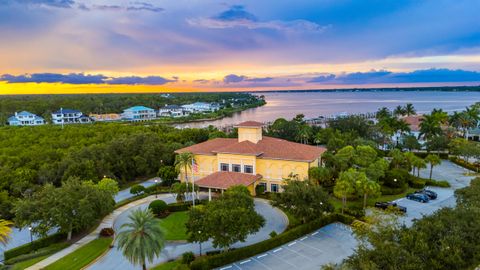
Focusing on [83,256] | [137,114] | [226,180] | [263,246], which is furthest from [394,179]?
[137,114]

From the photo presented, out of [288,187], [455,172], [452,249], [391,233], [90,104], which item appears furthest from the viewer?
[90,104]

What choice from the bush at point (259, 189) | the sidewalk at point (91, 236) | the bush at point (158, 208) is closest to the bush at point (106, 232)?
the sidewalk at point (91, 236)

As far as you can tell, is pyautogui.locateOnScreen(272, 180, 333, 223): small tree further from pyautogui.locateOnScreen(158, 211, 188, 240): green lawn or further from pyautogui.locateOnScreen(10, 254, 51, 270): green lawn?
pyautogui.locateOnScreen(10, 254, 51, 270): green lawn

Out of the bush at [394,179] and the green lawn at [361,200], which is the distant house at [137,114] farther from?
the bush at [394,179]

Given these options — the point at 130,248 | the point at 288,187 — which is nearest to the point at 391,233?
the point at 288,187

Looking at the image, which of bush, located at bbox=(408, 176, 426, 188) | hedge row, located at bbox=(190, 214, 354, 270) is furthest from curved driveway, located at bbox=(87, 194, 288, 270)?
bush, located at bbox=(408, 176, 426, 188)

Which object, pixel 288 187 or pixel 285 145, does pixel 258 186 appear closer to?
pixel 285 145

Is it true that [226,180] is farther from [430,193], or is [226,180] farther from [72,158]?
[430,193]
